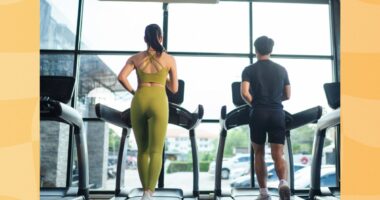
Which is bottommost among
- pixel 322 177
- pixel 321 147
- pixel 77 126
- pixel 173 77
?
pixel 322 177

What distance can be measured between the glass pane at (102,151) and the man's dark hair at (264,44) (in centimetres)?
265

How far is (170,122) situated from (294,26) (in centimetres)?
282

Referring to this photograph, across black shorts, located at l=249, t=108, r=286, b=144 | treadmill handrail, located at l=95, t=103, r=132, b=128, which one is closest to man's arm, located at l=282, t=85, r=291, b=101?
black shorts, located at l=249, t=108, r=286, b=144

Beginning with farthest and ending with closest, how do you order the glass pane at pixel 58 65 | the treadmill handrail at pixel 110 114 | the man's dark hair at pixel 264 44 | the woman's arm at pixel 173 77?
1. the glass pane at pixel 58 65
2. the treadmill handrail at pixel 110 114
3. the man's dark hair at pixel 264 44
4. the woman's arm at pixel 173 77

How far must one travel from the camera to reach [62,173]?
4598mm

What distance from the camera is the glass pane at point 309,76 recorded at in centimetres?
467

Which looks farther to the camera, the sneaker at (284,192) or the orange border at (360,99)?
the sneaker at (284,192)

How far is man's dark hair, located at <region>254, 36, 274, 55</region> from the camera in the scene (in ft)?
8.43

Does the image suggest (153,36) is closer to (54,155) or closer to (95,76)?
(95,76)

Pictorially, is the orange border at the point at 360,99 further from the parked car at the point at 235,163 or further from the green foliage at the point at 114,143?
the green foliage at the point at 114,143

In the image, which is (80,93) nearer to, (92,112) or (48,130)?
(92,112)

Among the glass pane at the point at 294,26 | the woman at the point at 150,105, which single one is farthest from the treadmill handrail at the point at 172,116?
the glass pane at the point at 294,26

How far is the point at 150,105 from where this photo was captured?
7.70 ft

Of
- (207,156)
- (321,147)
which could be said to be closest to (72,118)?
(207,156)
